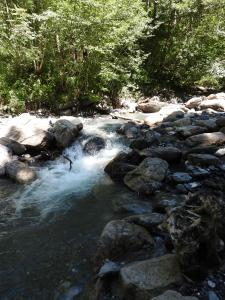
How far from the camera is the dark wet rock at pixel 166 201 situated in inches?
214

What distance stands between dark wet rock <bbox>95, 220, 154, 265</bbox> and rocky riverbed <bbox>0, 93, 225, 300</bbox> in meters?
0.01

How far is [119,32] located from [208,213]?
35.4ft

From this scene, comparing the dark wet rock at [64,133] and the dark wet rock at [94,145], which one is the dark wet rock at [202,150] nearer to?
the dark wet rock at [94,145]

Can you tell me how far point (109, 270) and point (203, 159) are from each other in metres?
4.11

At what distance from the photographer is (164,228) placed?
4.45 meters

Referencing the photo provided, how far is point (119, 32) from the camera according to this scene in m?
13.0

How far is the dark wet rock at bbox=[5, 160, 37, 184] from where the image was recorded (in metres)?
7.26

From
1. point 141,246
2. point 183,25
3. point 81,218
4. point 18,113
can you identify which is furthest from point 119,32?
point 141,246

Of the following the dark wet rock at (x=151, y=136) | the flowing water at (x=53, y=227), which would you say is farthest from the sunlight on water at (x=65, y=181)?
the dark wet rock at (x=151, y=136)

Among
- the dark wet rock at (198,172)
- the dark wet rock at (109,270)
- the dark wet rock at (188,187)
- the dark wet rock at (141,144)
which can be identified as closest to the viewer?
the dark wet rock at (109,270)

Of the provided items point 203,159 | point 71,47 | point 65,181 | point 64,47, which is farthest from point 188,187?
point 64,47

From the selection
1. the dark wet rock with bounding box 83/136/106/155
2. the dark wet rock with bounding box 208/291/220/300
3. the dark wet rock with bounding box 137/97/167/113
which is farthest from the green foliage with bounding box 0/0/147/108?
the dark wet rock with bounding box 208/291/220/300

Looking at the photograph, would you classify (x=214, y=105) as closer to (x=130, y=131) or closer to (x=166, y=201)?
(x=130, y=131)

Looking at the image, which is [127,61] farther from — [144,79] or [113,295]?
[113,295]
